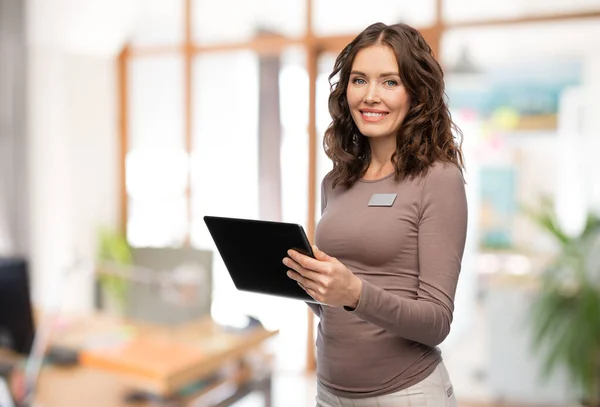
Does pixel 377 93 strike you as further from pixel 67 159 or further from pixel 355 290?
pixel 67 159

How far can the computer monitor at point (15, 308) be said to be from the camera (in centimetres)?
Result: 232

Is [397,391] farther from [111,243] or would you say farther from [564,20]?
[111,243]

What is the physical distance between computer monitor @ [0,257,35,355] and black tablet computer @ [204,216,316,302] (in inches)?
56.2

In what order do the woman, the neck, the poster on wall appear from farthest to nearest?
the poster on wall < the neck < the woman

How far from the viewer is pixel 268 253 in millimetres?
1133

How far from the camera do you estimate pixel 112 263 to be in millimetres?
4887

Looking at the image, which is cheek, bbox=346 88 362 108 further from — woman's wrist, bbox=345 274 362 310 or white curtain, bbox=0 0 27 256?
white curtain, bbox=0 0 27 256

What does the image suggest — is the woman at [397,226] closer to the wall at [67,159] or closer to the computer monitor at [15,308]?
the computer monitor at [15,308]

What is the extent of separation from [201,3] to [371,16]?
1.39 metres

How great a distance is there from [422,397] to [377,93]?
581 mm

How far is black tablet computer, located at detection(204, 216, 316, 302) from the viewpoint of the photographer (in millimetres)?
1066

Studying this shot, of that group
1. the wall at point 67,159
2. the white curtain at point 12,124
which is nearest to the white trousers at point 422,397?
the wall at point 67,159

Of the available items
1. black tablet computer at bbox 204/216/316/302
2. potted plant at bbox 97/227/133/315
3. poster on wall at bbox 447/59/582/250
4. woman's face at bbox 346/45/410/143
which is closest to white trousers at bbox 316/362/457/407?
black tablet computer at bbox 204/216/316/302

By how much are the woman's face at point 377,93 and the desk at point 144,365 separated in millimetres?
1589
